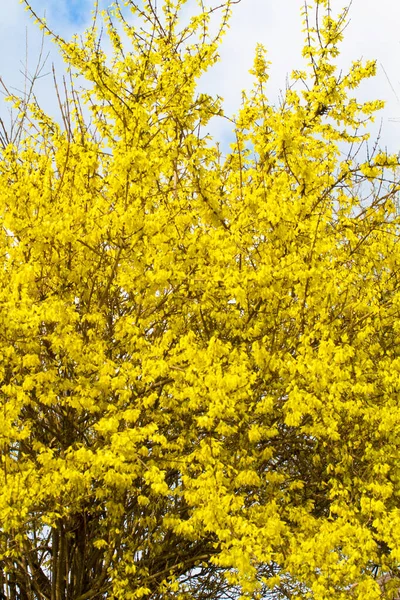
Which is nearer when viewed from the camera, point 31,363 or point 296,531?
point 31,363

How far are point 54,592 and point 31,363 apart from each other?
3.07 meters

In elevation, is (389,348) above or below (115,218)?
below

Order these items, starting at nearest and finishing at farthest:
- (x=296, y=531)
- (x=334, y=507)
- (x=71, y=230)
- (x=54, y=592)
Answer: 1. (x=334, y=507)
2. (x=296, y=531)
3. (x=71, y=230)
4. (x=54, y=592)

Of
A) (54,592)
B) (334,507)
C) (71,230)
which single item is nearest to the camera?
(334,507)

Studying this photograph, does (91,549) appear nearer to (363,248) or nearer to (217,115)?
(363,248)

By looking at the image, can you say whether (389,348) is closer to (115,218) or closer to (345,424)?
(345,424)

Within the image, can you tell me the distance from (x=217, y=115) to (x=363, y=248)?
2241mm

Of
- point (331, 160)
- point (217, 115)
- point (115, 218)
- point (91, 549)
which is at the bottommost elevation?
point (91, 549)

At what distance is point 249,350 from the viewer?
6441mm

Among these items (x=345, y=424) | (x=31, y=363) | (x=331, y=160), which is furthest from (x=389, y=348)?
(x=31, y=363)

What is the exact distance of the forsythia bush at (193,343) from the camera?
5309 millimetres

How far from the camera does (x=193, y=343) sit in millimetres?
5609

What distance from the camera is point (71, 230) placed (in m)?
6.15

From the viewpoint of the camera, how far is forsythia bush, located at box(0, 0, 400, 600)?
5.31 metres
